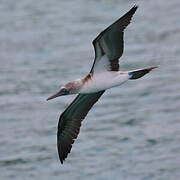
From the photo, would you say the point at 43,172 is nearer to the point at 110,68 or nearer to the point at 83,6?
the point at 110,68

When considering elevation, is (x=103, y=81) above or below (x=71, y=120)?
above

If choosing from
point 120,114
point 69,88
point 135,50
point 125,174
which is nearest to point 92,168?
point 125,174

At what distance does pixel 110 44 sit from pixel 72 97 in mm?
7015

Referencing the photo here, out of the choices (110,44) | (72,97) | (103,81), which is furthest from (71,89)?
(72,97)

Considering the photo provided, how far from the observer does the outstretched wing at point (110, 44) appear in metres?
12.2

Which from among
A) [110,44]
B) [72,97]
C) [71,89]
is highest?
[110,44]

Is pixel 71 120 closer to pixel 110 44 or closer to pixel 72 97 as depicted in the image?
pixel 110 44

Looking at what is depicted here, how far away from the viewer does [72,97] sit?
63.9 ft

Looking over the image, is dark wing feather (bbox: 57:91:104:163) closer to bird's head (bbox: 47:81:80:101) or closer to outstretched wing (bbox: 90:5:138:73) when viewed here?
bird's head (bbox: 47:81:80:101)

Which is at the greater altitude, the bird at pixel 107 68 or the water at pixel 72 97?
the bird at pixel 107 68

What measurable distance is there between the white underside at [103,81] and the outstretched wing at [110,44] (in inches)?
4.2

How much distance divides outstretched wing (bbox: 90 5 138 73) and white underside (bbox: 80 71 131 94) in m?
0.11

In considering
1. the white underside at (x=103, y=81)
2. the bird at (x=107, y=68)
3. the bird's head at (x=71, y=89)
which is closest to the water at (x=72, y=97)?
the bird at (x=107, y=68)

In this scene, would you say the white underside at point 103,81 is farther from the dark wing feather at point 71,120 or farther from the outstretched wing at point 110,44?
the dark wing feather at point 71,120
